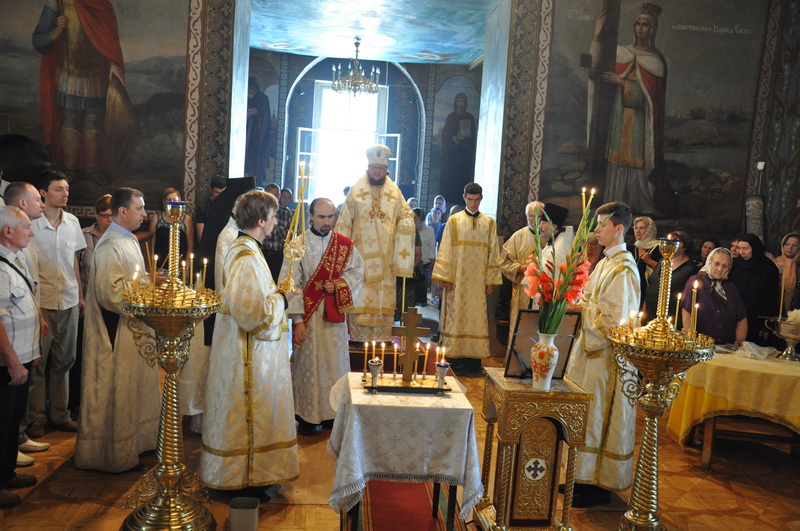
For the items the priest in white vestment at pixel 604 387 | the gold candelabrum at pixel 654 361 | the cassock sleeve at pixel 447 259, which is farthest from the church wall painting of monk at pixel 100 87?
the gold candelabrum at pixel 654 361

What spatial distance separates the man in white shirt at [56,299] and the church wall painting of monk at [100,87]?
3.12 metres

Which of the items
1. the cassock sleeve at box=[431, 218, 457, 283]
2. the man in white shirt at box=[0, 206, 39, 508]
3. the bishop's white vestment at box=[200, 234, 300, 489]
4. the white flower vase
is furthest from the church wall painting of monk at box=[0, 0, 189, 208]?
the white flower vase

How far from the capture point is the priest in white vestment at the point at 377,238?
6.34 metres

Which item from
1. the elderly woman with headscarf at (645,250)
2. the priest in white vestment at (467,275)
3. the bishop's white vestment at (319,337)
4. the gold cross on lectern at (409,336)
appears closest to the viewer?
the gold cross on lectern at (409,336)

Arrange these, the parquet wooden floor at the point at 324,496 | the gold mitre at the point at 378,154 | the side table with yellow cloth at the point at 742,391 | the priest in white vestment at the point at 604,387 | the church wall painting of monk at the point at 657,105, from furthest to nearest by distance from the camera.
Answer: the church wall painting of monk at the point at 657,105 → the gold mitre at the point at 378,154 → the side table with yellow cloth at the point at 742,391 → the priest in white vestment at the point at 604,387 → the parquet wooden floor at the point at 324,496

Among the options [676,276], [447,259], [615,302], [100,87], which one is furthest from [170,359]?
[100,87]

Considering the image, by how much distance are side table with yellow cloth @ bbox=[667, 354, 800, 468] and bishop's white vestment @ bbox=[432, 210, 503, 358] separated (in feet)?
8.60

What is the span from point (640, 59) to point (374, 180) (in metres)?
4.50

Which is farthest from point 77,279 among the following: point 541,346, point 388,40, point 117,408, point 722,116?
point 388,40

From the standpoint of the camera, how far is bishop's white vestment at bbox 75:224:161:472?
421cm

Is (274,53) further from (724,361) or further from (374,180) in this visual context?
(724,361)

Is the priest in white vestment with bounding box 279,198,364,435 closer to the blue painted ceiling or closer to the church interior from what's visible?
the church interior

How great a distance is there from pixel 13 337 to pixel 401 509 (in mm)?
2462

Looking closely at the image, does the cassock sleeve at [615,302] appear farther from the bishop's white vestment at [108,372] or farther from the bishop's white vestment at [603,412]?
the bishop's white vestment at [108,372]
